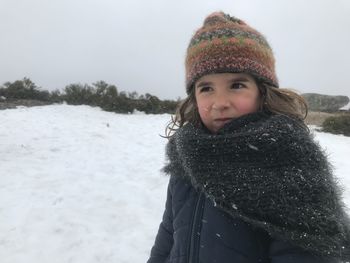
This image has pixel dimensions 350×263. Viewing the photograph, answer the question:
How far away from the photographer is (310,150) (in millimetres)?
1301

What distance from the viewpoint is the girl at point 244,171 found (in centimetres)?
119

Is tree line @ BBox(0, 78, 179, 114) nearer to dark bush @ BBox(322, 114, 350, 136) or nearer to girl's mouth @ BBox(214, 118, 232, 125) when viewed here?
dark bush @ BBox(322, 114, 350, 136)

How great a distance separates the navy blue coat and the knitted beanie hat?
0.53 meters

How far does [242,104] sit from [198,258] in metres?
0.64

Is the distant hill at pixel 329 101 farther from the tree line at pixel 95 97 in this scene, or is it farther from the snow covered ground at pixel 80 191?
the snow covered ground at pixel 80 191

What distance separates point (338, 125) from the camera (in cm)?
1188

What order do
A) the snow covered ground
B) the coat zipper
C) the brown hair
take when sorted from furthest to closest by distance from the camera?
the snow covered ground < the brown hair < the coat zipper

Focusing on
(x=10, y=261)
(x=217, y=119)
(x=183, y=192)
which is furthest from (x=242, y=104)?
(x=10, y=261)

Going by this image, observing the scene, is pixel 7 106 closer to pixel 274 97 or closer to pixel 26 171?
pixel 26 171

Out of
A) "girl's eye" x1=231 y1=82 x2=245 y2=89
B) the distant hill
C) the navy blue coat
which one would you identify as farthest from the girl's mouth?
the distant hill

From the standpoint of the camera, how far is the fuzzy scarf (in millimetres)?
1167

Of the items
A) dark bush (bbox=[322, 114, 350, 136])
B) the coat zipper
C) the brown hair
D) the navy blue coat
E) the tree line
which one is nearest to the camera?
the navy blue coat

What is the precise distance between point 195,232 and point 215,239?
105 mm

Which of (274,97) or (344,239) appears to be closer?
(344,239)
